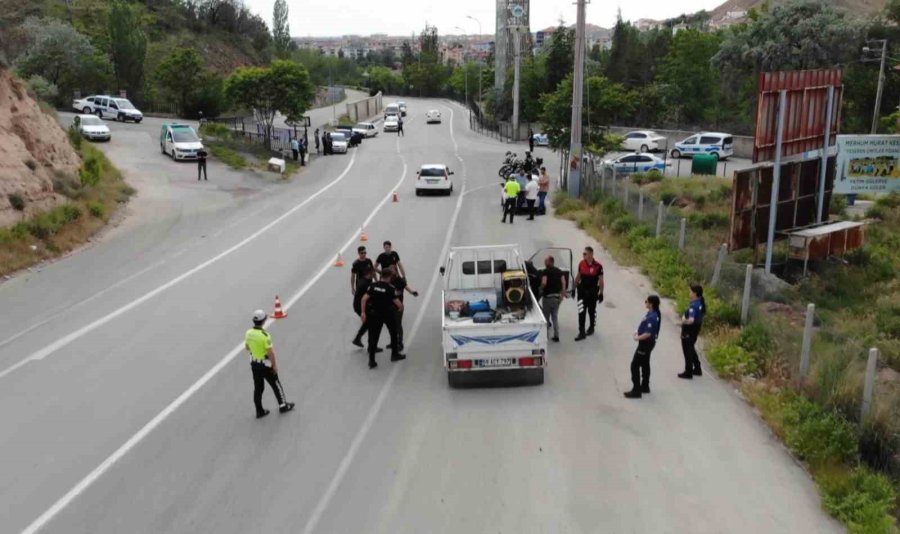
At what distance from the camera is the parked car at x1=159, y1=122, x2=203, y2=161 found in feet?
127

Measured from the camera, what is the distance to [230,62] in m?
99.1

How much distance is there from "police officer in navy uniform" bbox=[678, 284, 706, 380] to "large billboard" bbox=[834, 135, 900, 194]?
1901 cm

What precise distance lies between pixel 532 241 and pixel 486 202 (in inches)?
314

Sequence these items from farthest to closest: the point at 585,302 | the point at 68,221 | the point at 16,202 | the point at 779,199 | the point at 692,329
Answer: the point at 68,221, the point at 16,202, the point at 779,199, the point at 585,302, the point at 692,329

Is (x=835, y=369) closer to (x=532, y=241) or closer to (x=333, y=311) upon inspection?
(x=333, y=311)

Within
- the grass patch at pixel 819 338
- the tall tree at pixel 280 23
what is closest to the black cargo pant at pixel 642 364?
the grass patch at pixel 819 338

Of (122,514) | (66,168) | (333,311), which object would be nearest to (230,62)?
(66,168)

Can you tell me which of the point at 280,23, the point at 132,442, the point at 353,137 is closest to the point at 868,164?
the point at 132,442

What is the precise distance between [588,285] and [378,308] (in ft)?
12.3

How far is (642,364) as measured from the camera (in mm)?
11391

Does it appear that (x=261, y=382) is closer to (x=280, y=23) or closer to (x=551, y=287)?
(x=551, y=287)

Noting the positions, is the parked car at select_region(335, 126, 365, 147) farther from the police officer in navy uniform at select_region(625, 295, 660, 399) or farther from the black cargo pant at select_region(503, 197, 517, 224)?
the police officer in navy uniform at select_region(625, 295, 660, 399)

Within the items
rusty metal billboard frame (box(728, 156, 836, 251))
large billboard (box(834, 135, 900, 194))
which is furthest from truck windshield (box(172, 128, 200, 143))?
large billboard (box(834, 135, 900, 194))

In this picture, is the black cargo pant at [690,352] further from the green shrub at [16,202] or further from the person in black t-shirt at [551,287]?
the green shrub at [16,202]
